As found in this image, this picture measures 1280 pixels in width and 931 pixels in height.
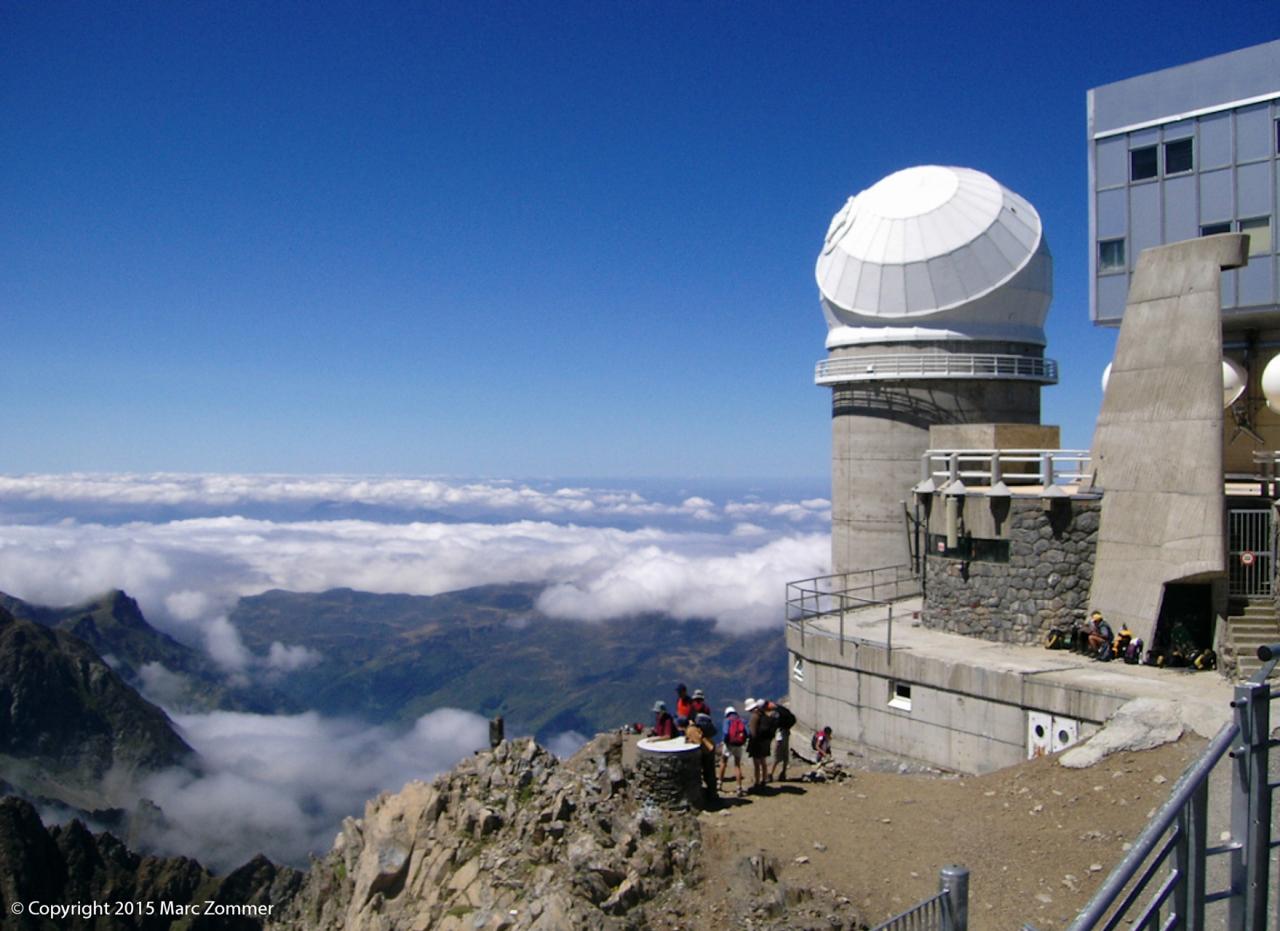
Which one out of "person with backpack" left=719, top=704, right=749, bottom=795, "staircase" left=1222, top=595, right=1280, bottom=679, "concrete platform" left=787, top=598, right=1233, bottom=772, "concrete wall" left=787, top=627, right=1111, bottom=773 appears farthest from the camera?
"concrete wall" left=787, top=627, right=1111, bottom=773

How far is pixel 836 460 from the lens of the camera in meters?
28.2

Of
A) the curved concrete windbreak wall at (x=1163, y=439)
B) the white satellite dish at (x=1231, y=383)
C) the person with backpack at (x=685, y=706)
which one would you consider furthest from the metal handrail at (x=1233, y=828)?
the white satellite dish at (x=1231, y=383)

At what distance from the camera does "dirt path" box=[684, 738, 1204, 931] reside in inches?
404

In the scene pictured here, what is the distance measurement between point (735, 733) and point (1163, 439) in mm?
8951

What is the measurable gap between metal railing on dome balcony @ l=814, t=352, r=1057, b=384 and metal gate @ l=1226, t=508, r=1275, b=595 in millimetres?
10162

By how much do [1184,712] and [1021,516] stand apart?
713 cm

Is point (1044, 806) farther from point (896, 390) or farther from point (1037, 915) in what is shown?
point (896, 390)

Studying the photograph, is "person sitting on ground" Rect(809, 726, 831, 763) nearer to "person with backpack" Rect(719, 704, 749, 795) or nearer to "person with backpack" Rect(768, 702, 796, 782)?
"person with backpack" Rect(768, 702, 796, 782)

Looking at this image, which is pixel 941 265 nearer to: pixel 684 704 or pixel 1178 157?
pixel 1178 157

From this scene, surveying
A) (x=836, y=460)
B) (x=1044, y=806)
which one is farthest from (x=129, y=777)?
(x=1044, y=806)

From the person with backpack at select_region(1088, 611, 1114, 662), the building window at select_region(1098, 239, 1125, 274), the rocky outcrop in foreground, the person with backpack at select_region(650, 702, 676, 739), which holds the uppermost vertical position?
the building window at select_region(1098, 239, 1125, 274)

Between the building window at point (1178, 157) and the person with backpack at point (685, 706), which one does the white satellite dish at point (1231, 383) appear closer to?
the building window at point (1178, 157)

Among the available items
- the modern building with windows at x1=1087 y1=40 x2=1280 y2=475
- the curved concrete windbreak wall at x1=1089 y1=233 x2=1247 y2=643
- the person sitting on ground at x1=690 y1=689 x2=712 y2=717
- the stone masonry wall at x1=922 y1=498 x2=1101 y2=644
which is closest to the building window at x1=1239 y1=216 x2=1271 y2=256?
the modern building with windows at x1=1087 y1=40 x2=1280 y2=475

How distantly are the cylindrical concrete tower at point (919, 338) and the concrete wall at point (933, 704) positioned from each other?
6.67 meters
